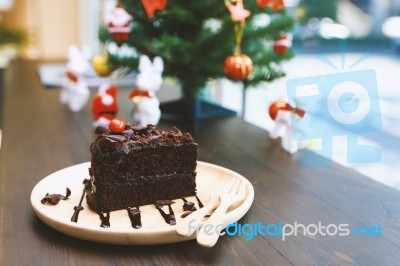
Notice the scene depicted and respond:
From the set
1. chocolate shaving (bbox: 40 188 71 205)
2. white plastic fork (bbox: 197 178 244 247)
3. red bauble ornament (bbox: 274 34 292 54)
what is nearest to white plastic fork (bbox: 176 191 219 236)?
white plastic fork (bbox: 197 178 244 247)

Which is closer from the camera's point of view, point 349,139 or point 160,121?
point 349,139

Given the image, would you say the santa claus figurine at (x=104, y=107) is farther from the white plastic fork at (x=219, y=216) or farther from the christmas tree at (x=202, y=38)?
the white plastic fork at (x=219, y=216)

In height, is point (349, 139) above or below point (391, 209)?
above

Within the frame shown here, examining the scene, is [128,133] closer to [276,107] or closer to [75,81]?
[276,107]

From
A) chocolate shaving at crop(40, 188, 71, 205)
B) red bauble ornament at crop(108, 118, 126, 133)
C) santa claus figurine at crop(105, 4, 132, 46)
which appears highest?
santa claus figurine at crop(105, 4, 132, 46)

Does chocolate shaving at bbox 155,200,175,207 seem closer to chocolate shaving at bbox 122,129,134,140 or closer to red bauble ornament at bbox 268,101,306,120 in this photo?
chocolate shaving at bbox 122,129,134,140

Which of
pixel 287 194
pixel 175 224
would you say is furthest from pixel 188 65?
pixel 175 224

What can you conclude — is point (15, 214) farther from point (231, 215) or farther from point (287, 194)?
point (287, 194)
